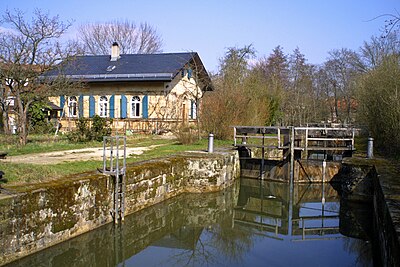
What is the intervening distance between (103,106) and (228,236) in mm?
18943

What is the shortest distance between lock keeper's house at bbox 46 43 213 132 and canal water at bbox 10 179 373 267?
Answer: 516 inches

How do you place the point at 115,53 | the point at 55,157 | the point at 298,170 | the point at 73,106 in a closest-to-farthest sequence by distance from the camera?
the point at 55,157
the point at 298,170
the point at 73,106
the point at 115,53

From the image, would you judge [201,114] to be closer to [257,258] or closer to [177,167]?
[177,167]

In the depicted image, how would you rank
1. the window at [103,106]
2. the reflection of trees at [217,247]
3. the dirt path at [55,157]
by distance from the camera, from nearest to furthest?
1. the reflection of trees at [217,247]
2. the dirt path at [55,157]
3. the window at [103,106]

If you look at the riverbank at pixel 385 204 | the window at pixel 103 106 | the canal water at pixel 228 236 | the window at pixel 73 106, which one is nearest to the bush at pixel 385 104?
the riverbank at pixel 385 204

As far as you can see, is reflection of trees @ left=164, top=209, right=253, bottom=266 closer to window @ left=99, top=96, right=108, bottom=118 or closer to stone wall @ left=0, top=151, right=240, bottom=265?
stone wall @ left=0, top=151, right=240, bottom=265

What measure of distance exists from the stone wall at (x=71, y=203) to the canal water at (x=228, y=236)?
20 cm

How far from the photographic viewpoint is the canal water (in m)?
7.03

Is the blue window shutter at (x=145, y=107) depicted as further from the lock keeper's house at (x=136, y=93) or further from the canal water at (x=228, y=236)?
the canal water at (x=228, y=236)

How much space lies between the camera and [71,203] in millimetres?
7133

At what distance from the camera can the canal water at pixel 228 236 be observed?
703cm

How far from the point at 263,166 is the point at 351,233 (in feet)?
22.7

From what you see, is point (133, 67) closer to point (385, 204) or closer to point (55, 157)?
point (55, 157)

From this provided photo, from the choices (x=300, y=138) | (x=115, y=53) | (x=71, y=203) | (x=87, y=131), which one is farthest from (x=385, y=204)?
(x=115, y=53)
